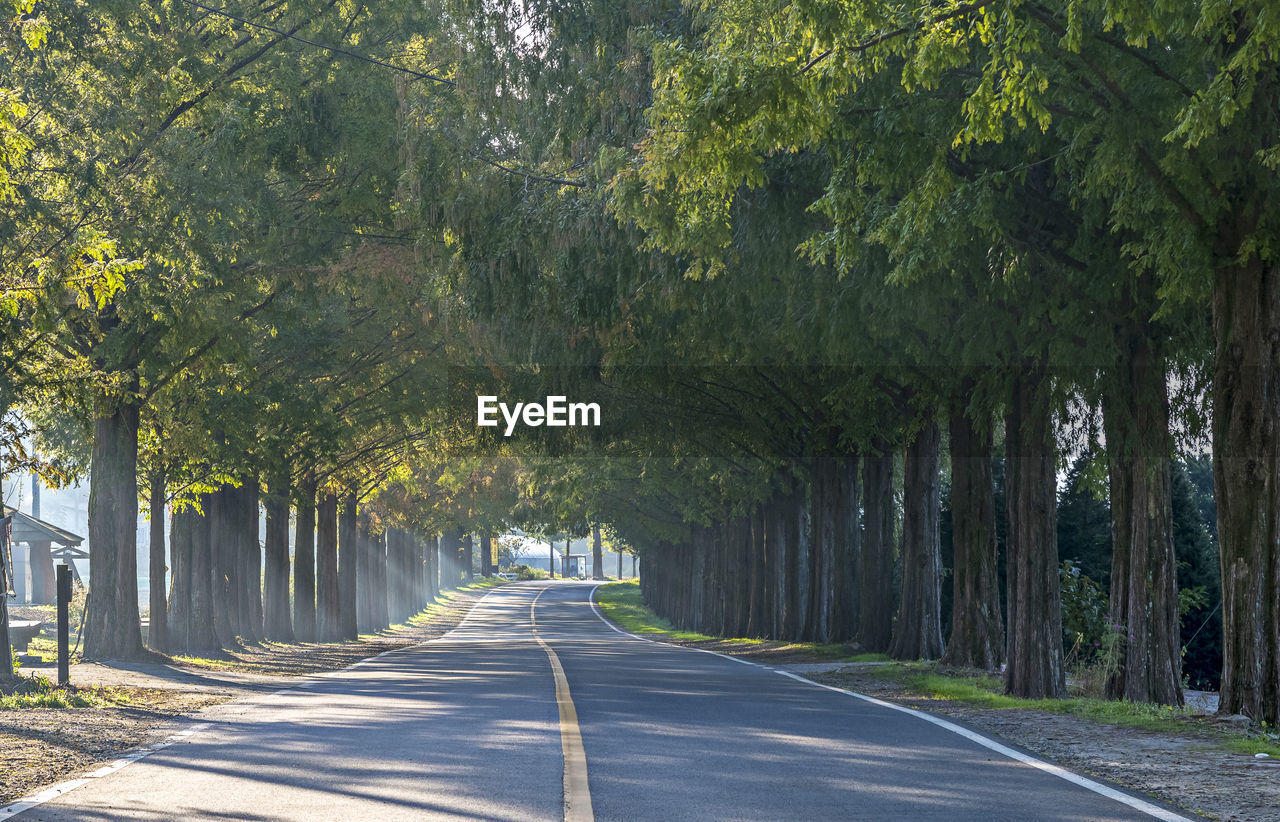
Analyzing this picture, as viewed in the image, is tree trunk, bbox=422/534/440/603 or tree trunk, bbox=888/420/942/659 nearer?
tree trunk, bbox=888/420/942/659

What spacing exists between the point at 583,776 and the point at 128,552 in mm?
18544

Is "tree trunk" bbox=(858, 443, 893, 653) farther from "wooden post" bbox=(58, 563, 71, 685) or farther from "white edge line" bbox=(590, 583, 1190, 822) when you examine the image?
"wooden post" bbox=(58, 563, 71, 685)

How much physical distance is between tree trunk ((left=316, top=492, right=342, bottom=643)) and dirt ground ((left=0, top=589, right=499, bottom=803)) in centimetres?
1183

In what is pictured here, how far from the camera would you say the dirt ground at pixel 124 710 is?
1055 centimetres

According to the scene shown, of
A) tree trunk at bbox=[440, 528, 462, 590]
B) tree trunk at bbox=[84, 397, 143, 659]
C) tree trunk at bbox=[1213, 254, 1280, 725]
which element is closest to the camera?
tree trunk at bbox=[1213, 254, 1280, 725]

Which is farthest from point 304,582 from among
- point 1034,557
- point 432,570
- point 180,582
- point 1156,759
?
point 432,570

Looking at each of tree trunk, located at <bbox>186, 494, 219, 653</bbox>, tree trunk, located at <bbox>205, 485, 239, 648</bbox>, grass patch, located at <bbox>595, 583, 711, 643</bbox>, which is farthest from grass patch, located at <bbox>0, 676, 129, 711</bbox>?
grass patch, located at <bbox>595, 583, 711, 643</bbox>

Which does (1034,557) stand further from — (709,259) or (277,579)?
(277,579)

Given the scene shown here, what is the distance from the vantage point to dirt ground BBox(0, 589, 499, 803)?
34.6 feet

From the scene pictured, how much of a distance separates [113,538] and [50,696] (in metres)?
8.71

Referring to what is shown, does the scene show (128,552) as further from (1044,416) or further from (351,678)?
(1044,416)

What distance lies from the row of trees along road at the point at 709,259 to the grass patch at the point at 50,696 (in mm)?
3652

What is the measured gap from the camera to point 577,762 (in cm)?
998

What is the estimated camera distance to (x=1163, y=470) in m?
16.4
